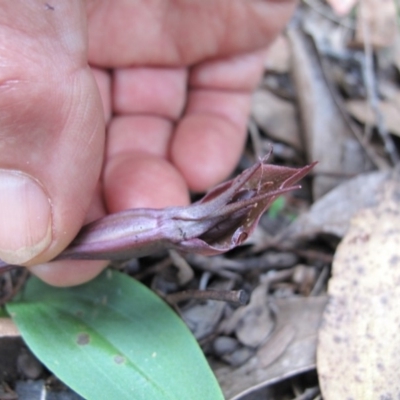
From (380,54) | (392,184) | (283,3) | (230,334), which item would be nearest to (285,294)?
(230,334)

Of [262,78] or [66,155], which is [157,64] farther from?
[66,155]

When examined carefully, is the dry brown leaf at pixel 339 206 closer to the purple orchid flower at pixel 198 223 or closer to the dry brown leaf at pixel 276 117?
the dry brown leaf at pixel 276 117

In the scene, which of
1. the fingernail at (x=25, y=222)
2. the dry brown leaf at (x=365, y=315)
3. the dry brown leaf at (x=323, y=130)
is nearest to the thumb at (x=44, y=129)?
the fingernail at (x=25, y=222)

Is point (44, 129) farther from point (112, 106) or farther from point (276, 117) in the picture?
point (276, 117)

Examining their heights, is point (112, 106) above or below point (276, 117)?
above

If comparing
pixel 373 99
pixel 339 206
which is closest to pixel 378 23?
pixel 373 99

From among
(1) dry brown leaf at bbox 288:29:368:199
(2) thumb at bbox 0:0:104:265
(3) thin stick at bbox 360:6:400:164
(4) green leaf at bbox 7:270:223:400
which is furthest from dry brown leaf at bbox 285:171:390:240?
(2) thumb at bbox 0:0:104:265
